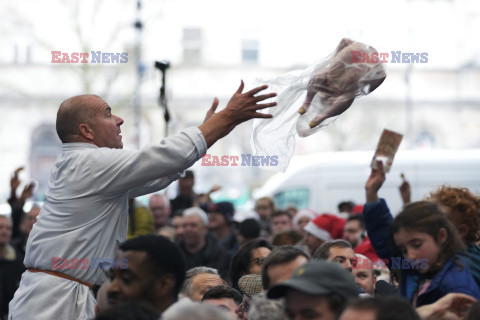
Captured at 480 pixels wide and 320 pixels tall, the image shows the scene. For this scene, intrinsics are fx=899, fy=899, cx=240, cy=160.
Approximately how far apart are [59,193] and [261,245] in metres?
1.83

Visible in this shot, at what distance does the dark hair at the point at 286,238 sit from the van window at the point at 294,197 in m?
8.13

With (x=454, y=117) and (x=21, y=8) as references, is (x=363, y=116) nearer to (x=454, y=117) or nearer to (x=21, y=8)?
(x=454, y=117)

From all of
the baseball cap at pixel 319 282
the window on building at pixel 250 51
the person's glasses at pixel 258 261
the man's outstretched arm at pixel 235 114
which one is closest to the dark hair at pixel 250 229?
the person's glasses at pixel 258 261

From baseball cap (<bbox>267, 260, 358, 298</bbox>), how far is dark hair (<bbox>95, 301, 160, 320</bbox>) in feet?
Result: 1.83

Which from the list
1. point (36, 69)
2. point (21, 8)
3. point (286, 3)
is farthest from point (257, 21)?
point (21, 8)

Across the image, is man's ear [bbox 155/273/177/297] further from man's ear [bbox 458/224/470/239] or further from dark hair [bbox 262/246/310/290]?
man's ear [bbox 458/224/470/239]

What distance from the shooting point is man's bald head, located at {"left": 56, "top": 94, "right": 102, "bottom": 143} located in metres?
4.80

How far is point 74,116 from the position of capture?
482cm

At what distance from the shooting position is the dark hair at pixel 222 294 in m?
4.99

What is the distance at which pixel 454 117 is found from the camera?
37406mm

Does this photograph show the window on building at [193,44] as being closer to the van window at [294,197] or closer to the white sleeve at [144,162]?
the van window at [294,197]

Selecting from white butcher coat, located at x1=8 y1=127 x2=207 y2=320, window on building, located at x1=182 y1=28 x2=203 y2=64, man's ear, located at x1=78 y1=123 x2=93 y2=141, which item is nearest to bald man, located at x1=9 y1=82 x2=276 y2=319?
white butcher coat, located at x1=8 y1=127 x2=207 y2=320

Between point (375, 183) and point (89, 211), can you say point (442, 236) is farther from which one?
point (89, 211)

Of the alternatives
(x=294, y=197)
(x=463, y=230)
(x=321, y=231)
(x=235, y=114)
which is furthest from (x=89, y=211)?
(x=294, y=197)
